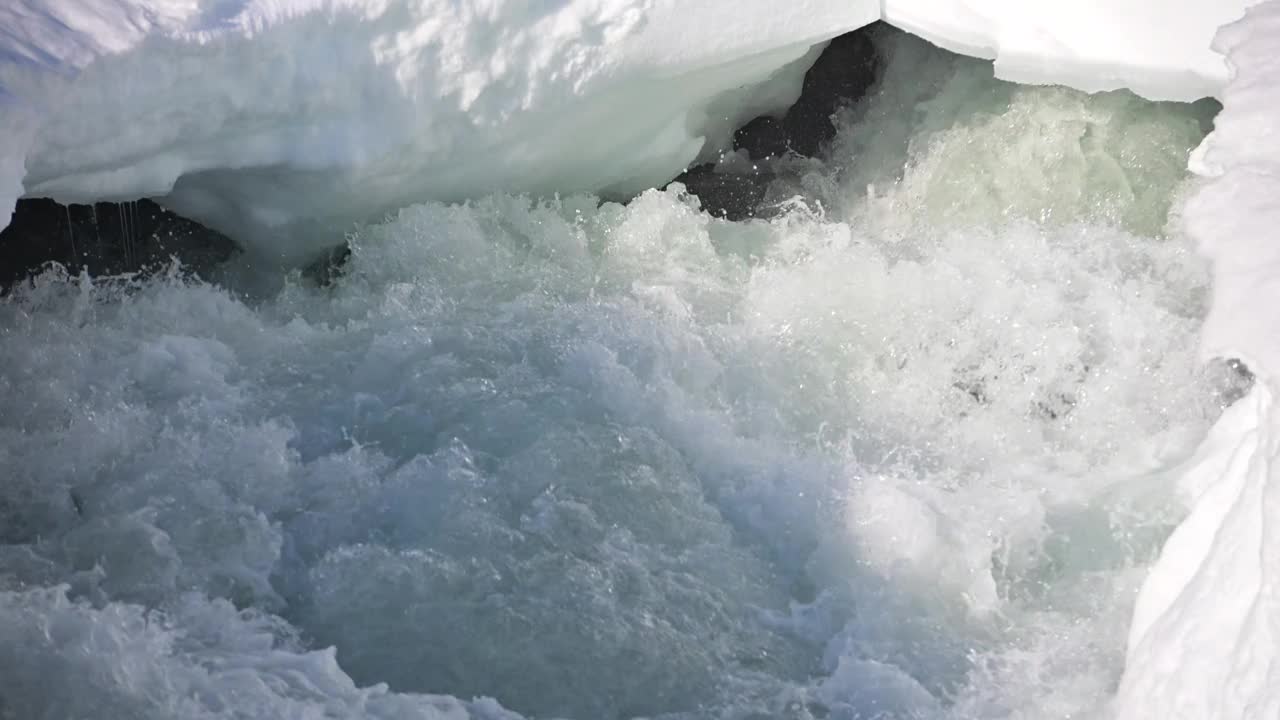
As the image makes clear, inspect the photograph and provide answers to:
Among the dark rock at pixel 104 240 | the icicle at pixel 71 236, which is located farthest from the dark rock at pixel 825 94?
the icicle at pixel 71 236

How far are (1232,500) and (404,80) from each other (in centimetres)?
278

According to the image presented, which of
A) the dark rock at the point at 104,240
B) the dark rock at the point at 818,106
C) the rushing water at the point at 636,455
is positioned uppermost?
the dark rock at the point at 818,106

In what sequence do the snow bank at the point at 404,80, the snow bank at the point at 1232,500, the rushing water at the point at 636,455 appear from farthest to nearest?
the snow bank at the point at 404,80
the rushing water at the point at 636,455
the snow bank at the point at 1232,500

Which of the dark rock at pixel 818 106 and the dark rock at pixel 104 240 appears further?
the dark rock at pixel 818 106

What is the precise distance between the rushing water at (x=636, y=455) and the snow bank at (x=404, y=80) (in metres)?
0.28

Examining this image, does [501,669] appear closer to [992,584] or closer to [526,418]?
[526,418]

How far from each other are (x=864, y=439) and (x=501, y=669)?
147 cm

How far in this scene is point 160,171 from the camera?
384cm

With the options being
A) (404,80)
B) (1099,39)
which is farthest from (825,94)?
(404,80)

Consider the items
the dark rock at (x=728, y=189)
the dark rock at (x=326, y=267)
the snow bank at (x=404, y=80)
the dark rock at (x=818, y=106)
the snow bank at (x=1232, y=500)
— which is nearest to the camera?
the snow bank at (x=1232, y=500)

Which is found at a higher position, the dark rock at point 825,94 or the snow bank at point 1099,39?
the snow bank at point 1099,39

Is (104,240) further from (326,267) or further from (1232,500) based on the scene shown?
(1232,500)

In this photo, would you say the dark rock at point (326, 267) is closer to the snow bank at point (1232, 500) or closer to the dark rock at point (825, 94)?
A: the dark rock at point (825, 94)

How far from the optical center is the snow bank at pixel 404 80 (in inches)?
143
